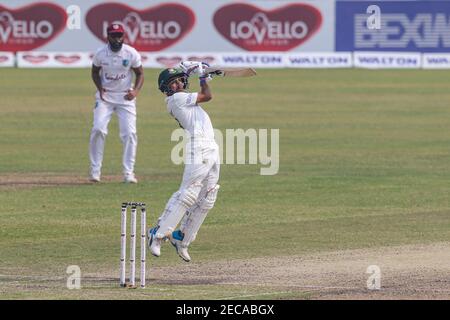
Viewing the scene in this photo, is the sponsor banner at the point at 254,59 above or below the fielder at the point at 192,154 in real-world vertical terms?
above

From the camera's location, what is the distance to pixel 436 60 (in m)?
50.7

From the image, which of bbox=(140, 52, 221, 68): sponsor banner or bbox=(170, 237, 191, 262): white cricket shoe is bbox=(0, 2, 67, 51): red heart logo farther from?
bbox=(170, 237, 191, 262): white cricket shoe

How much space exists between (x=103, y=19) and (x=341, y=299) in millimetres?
41386

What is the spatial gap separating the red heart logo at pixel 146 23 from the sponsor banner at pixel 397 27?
6277 mm

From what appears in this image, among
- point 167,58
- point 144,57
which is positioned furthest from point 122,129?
point 144,57

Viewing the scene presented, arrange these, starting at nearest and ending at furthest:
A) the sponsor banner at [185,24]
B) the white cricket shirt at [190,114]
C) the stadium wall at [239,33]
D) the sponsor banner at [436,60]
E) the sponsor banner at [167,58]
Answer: the white cricket shirt at [190,114], the sponsor banner at [167,58], the stadium wall at [239,33], the sponsor banner at [436,60], the sponsor banner at [185,24]

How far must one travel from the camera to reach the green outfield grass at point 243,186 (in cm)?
1444

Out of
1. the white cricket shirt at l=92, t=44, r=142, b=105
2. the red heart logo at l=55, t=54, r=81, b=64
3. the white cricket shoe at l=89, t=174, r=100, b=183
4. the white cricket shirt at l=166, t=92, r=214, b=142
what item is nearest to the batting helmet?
the white cricket shirt at l=166, t=92, r=214, b=142

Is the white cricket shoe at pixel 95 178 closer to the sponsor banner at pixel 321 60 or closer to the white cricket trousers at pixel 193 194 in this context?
the white cricket trousers at pixel 193 194

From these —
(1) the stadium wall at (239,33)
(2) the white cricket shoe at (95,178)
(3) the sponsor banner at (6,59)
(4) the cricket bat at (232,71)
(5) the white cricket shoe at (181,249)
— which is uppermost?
(1) the stadium wall at (239,33)

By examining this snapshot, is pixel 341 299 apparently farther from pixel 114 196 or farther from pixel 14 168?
pixel 14 168

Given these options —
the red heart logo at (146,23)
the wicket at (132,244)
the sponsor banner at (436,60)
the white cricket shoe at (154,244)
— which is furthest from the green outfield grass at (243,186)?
the red heart logo at (146,23)

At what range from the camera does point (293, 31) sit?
170 feet
